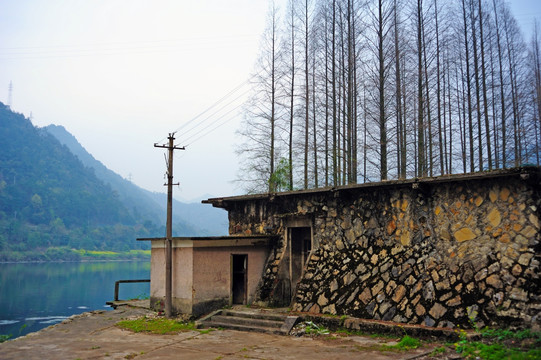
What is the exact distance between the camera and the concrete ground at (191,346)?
8102mm

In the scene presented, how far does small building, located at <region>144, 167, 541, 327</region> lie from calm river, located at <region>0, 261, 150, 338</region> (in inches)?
290

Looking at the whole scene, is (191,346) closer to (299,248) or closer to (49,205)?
(299,248)

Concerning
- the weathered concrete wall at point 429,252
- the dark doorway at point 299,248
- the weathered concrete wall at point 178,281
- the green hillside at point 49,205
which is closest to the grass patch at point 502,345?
the weathered concrete wall at point 429,252

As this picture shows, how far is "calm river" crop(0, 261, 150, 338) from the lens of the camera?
2991 centimetres

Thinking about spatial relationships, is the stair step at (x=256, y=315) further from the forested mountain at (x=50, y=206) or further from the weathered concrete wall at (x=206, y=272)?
the forested mountain at (x=50, y=206)

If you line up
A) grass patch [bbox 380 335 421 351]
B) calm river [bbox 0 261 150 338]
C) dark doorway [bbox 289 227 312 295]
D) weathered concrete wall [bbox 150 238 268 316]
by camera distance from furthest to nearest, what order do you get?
1. calm river [bbox 0 261 150 338]
2. dark doorway [bbox 289 227 312 295]
3. weathered concrete wall [bbox 150 238 268 316]
4. grass patch [bbox 380 335 421 351]

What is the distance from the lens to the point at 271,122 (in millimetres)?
19219

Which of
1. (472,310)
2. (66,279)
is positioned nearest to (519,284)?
(472,310)

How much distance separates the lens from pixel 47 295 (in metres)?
42.6

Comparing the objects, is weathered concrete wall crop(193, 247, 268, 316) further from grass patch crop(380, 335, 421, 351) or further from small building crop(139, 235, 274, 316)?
grass patch crop(380, 335, 421, 351)

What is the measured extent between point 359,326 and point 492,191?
3.94m

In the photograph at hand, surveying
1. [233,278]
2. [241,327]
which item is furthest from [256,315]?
[233,278]

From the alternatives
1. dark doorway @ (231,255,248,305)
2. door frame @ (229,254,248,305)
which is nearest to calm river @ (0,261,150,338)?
dark doorway @ (231,255,248,305)

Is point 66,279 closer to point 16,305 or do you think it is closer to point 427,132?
point 16,305
